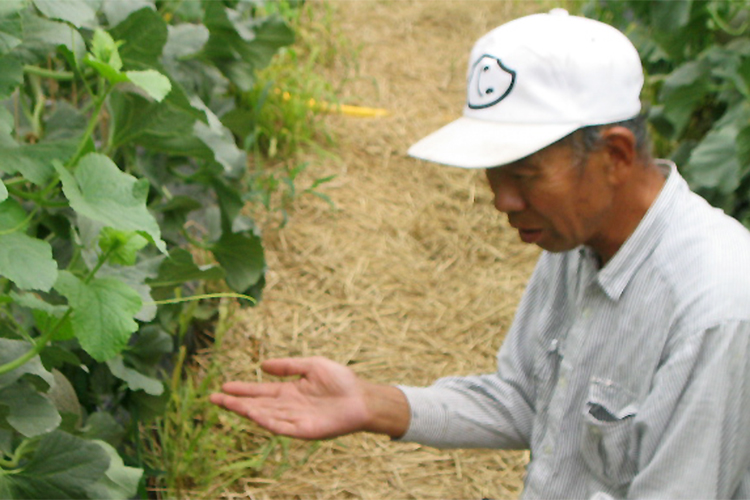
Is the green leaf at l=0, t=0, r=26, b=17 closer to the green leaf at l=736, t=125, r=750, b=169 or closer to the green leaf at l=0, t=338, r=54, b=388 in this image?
the green leaf at l=0, t=338, r=54, b=388

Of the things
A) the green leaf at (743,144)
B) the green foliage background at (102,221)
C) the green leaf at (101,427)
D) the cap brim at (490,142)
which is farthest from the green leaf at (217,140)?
the green leaf at (743,144)

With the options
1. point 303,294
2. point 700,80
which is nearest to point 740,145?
point 700,80

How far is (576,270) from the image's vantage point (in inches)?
57.2

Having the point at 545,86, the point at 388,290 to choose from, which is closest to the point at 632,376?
the point at 545,86

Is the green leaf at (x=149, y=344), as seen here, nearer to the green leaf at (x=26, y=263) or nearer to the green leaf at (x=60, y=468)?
the green leaf at (x=60, y=468)

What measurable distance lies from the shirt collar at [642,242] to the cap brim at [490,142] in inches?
7.7

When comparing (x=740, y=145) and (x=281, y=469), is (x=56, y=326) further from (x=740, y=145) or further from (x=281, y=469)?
(x=740, y=145)

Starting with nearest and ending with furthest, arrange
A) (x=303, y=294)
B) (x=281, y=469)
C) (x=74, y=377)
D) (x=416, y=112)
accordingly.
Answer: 1. (x=74, y=377)
2. (x=281, y=469)
3. (x=303, y=294)
4. (x=416, y=112)

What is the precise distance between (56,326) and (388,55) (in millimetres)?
3157

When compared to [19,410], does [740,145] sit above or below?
above

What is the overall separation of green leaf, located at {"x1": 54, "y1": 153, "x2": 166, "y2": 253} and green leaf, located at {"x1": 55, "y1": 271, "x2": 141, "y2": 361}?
→ 87 millimetres

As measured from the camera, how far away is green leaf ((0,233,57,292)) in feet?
3.21

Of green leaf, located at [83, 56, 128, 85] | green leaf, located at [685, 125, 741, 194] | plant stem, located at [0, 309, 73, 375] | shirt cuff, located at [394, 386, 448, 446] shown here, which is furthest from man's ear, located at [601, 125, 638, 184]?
green leaf, located at [685, 125, 741, 194]

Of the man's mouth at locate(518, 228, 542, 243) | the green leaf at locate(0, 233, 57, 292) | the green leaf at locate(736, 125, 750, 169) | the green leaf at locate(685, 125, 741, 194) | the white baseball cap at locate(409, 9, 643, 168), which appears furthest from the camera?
the green leaf at locate(685, 125, 741, 194)
